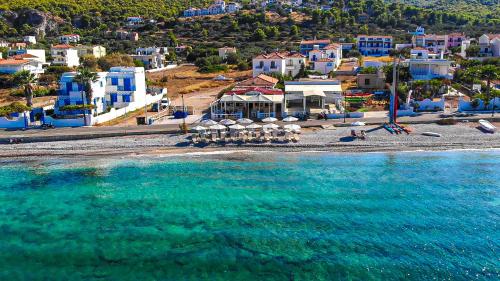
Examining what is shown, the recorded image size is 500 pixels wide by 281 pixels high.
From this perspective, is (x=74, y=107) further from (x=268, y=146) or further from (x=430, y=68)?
(x=430, y=68)

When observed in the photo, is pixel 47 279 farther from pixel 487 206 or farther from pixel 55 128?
pixel 55 128

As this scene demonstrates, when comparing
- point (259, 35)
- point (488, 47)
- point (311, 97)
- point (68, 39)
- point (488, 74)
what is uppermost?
point (259, 35)

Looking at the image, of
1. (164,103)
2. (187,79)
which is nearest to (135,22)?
(187,79)

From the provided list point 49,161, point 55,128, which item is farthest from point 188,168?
point 55,128

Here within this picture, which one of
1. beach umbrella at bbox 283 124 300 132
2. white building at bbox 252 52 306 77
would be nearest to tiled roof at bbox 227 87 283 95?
beach umbrella at bbox 283 124 300 132

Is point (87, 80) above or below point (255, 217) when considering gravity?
above

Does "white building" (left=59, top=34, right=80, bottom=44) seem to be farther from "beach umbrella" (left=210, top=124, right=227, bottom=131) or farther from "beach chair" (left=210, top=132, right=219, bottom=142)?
"beach chair" (left=210, top=132, right=219, bottom=142)

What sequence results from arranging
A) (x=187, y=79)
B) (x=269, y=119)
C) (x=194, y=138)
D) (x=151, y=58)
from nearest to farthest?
(x=194, y=138) < (x=269, y=119) < (x=187, y=79) < (x=151, y=58)

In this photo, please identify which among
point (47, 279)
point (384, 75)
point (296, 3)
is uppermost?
point (296, 3)
